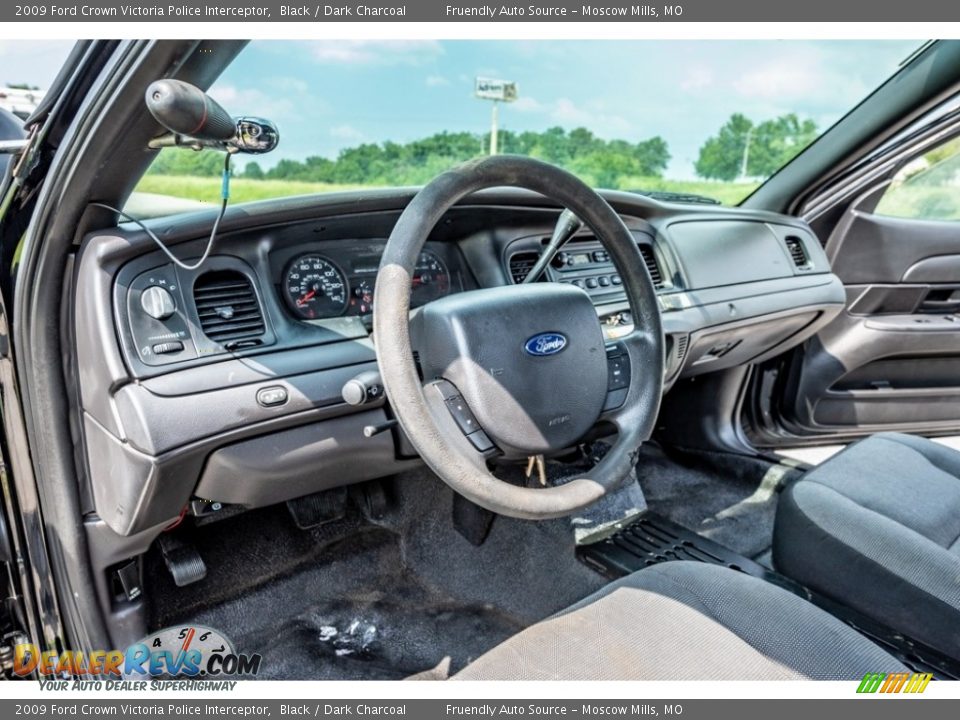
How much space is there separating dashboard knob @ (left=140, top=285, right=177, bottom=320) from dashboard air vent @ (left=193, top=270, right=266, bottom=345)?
0.06 m

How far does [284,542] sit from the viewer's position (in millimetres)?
2066

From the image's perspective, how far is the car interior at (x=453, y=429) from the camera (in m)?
1.15

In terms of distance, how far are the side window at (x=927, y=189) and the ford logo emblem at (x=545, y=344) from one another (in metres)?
1.70

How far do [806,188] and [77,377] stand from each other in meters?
2.27

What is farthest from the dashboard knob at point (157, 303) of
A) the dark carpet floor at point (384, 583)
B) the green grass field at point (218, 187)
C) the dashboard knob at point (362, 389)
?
the dark carpet floor at point (384, 583)

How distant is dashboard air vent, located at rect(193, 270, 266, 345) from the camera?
1403 mm

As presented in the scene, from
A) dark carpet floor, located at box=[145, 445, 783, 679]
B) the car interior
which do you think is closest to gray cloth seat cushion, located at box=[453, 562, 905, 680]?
the car interior

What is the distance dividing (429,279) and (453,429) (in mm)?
647

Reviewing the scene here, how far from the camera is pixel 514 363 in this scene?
1.29m

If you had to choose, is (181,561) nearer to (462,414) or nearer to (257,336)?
(257,336)

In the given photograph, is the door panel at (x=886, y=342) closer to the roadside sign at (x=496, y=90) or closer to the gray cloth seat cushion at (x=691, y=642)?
the roadside sign at (x=496, y=90)

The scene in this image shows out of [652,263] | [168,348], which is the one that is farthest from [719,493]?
[168,348]

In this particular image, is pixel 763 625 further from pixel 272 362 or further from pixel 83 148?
pixel 83 148

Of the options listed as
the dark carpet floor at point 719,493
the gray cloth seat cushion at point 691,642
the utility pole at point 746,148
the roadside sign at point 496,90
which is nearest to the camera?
the gray cloth seat cushion at point 691,642
